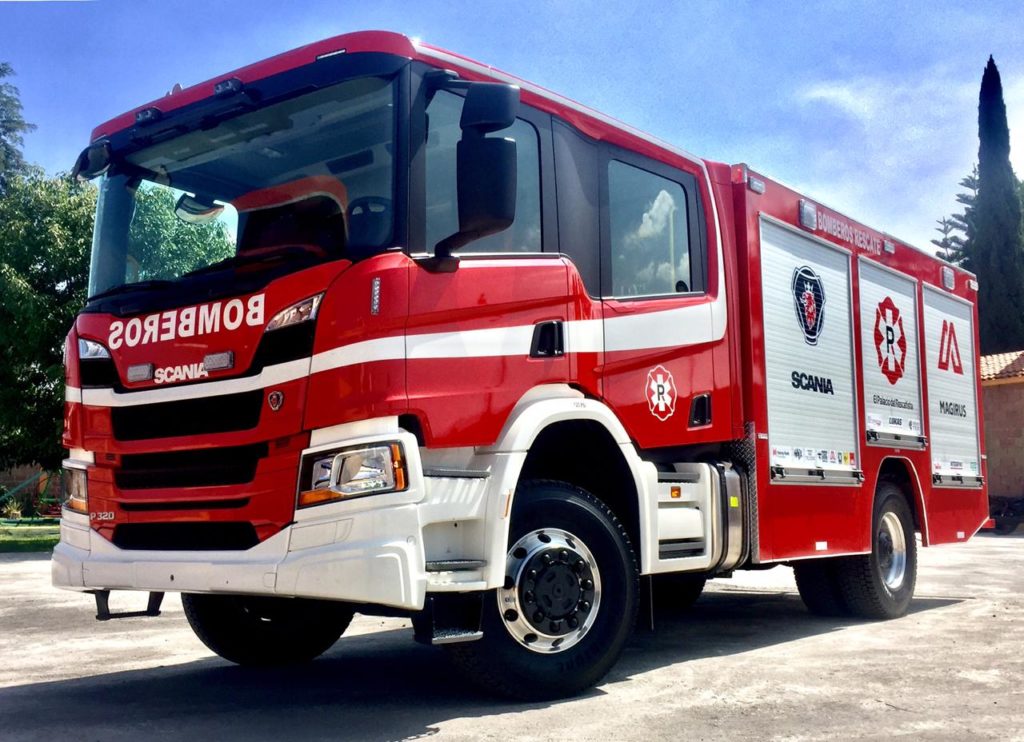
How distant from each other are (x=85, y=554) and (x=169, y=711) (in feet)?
2.77

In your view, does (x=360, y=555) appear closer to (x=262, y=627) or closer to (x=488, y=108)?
(x=488, y=108)

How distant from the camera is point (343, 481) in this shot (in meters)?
4.62

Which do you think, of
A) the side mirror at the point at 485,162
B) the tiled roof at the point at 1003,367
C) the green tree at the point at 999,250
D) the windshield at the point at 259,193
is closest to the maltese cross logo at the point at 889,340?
the side mirror at the point at 485,162

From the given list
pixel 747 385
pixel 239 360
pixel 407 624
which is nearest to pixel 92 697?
pixel 239 360

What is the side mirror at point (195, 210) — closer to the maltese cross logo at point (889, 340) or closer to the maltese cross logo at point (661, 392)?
the maltese cross logo at point (661, 392)

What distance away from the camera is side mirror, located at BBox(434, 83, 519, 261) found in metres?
4.75

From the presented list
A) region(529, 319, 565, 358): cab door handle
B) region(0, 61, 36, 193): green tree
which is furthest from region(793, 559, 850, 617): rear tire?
region(0, 61, 36, 193): green tree

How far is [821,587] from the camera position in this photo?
8805 mm

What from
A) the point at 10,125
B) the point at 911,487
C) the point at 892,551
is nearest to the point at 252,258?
the point at 892,551

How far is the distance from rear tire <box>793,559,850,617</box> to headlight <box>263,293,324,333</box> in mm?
5388

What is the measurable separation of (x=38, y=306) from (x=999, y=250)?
3369cm

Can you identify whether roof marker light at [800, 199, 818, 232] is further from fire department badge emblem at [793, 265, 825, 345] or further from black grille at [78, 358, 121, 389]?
black grille at [78, 358, 121, 389]

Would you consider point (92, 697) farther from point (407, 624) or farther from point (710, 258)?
point (710, 258)

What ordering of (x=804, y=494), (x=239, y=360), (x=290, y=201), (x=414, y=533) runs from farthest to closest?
(x=804, y=494)
(x=290, y=201)
(x=239, y=360)
(x=414, y=533)
